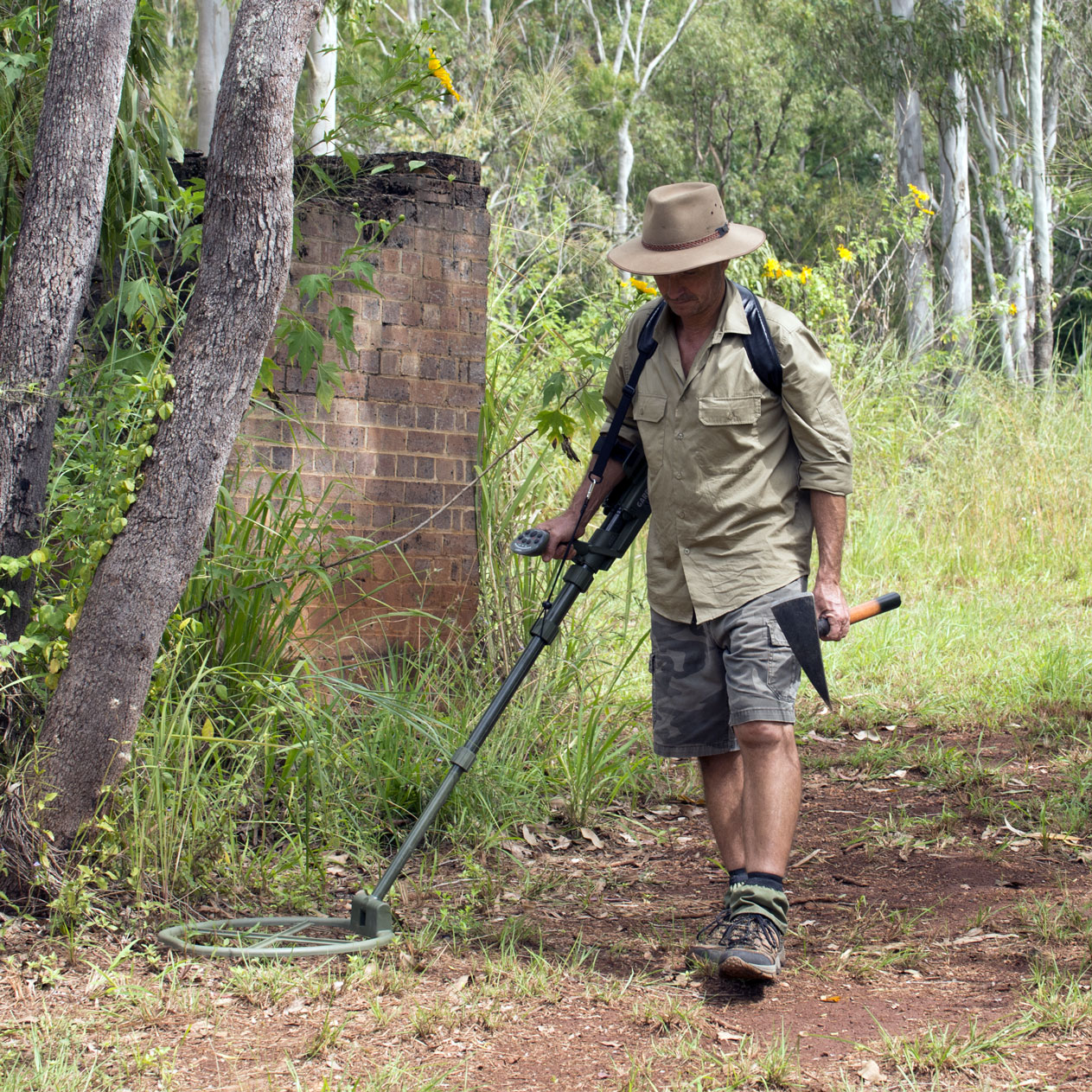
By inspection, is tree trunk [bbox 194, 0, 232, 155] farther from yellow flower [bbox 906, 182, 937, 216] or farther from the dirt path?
the dirt path

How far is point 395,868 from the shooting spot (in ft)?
10.0

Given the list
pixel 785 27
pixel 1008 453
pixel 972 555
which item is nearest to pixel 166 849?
pixel 972 555

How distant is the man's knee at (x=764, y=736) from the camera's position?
121 inches

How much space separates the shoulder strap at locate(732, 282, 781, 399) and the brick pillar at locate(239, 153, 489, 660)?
1679 millimetres

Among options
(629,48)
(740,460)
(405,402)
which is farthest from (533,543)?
(629,48)

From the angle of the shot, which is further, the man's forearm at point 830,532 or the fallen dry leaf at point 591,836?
the fallen dry leaf at point 591,836

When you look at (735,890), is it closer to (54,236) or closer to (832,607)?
(832,607)

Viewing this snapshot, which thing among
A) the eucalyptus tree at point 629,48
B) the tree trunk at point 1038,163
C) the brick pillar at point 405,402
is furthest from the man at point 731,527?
the eucalyptus tree at point 629,48

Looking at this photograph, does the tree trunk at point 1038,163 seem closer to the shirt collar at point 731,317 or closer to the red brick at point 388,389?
the red brick at point 388,389

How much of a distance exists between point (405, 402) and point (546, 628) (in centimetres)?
172

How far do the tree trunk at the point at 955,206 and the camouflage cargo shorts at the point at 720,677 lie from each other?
12.2 m

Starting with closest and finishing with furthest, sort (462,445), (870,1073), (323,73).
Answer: (870,1073) → (462,445) → (323,73)

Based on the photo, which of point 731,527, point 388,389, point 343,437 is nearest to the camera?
point 731,527

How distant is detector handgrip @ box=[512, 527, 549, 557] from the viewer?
11.3 ft
